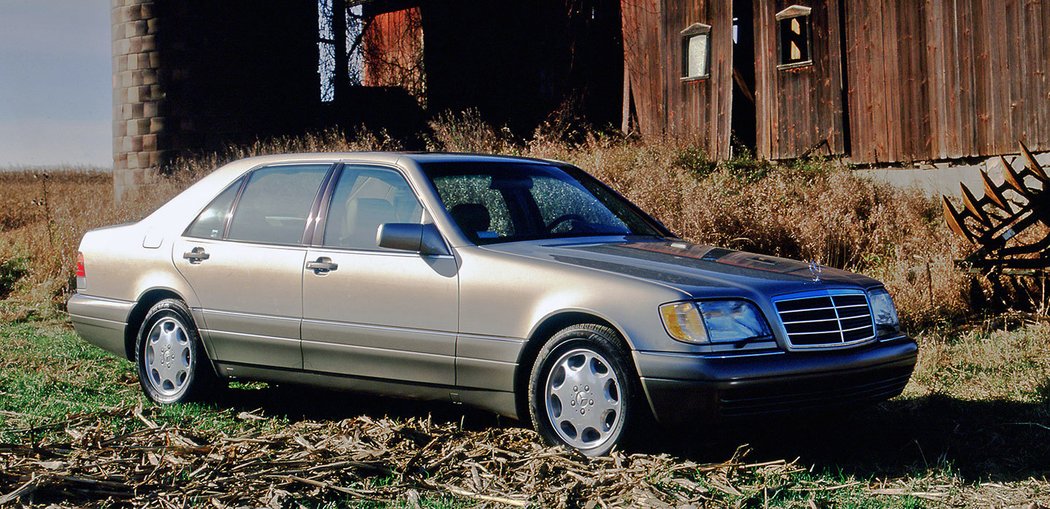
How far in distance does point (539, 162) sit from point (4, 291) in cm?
1007

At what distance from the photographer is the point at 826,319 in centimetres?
512

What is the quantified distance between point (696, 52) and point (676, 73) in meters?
0.51

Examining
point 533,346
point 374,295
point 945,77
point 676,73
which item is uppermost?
point 676,73

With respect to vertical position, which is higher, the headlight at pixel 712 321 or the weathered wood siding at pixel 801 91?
the weathered wood siding at pixel 801 91

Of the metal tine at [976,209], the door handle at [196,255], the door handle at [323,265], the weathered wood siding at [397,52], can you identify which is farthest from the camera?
the weathered wood siding at [397,52]

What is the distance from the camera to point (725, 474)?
478 centimetres

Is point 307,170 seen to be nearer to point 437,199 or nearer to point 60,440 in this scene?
point 437,199

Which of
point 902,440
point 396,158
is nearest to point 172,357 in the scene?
point 396,158

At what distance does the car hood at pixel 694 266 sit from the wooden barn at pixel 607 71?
10.8 meters

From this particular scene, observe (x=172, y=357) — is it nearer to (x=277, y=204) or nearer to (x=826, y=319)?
(x=277, y=204)

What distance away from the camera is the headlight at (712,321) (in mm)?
4828

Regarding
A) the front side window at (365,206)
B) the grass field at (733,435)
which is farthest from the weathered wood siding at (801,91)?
the front side window at (365,206)

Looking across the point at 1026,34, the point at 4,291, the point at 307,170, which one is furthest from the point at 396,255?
the point at 1026,34

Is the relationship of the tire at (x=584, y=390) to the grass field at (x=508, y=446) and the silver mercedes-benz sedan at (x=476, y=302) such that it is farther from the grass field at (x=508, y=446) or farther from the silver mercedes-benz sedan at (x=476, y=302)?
the grass field at (x=508, y=446)
